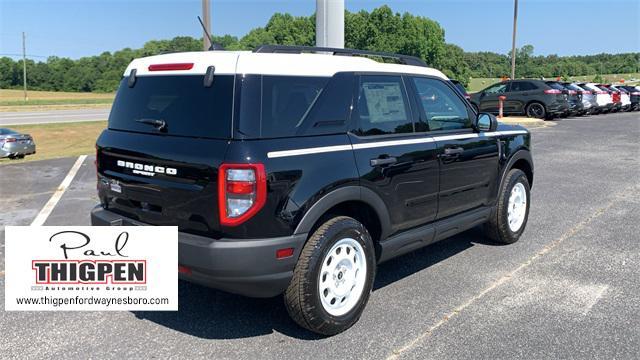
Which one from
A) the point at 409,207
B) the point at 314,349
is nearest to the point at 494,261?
the point at 409,207

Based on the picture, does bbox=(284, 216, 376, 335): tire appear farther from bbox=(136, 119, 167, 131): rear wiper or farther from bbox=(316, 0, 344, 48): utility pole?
bbox=(316, 0, 344, 48): utility pole

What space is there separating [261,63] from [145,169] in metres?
1.04

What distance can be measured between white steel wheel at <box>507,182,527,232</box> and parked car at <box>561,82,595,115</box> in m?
19.0

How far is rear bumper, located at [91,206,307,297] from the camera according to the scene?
3.20 meters

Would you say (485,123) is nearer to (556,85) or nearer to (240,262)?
(240,262)

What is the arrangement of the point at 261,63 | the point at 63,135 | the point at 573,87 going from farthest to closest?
the point at 63,135
the point at 573,87
the point at 261,63

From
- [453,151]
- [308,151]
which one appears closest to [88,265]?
[308,151]

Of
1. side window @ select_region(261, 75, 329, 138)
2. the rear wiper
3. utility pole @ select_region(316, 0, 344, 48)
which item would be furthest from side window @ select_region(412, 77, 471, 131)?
utility pole @ select_region(316, 0, 344, 48)

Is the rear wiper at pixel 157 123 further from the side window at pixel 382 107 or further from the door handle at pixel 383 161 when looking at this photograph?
the door handle at pixel 383 161

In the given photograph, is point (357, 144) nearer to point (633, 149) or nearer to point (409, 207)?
point (409, 207)

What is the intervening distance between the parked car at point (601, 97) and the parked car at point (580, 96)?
876 millimetres

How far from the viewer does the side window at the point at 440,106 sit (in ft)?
15.0

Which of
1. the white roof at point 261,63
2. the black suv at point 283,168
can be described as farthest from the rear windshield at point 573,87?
the white roof at point 261,63

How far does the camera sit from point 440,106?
4.75m
